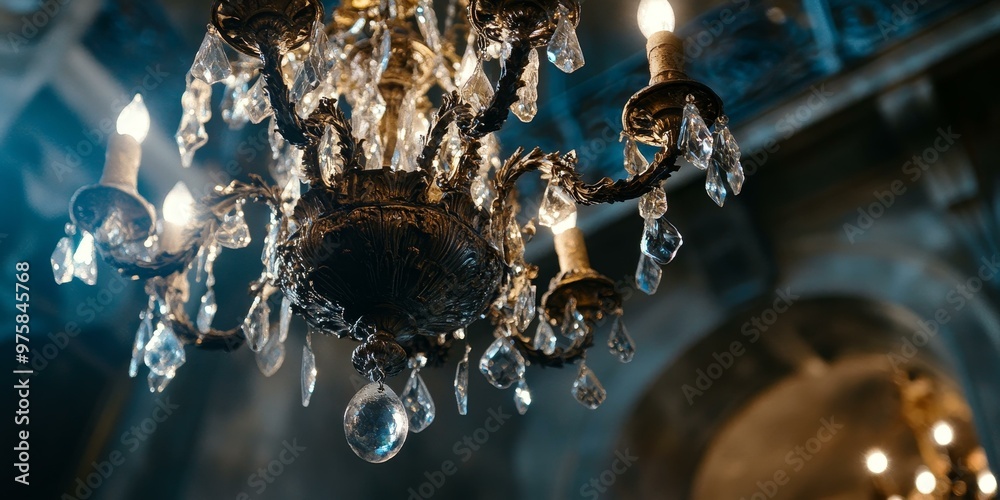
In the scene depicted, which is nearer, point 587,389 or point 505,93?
point 505,93

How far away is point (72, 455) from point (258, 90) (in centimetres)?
224

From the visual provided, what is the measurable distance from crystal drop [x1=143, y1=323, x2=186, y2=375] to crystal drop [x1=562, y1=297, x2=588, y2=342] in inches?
32.3

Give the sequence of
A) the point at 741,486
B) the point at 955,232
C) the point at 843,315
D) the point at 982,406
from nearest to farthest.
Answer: the point at 982,406 → the point at 955,232 → the point at 843,315 → the point at 741,486

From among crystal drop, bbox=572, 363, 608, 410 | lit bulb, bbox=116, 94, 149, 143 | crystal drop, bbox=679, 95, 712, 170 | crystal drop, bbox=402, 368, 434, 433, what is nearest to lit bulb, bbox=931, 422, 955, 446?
A: crystal drop, bbox=572, 363, 608, 410

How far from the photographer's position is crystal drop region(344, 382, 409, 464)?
150cm

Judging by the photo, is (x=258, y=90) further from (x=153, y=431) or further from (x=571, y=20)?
(x=153, y=431)

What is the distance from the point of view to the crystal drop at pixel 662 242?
1611 millimetres

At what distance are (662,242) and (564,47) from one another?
1.29 feet

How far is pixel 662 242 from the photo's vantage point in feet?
5.34

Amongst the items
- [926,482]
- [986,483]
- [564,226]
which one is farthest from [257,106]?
[926,482]

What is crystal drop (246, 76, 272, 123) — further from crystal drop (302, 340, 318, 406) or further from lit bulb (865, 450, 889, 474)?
lit bulb (865, 450, 889, 474)

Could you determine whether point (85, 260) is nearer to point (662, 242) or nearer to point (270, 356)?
point (270, 356)

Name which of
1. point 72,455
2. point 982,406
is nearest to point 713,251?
point 982,406

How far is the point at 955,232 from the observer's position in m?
2.95
